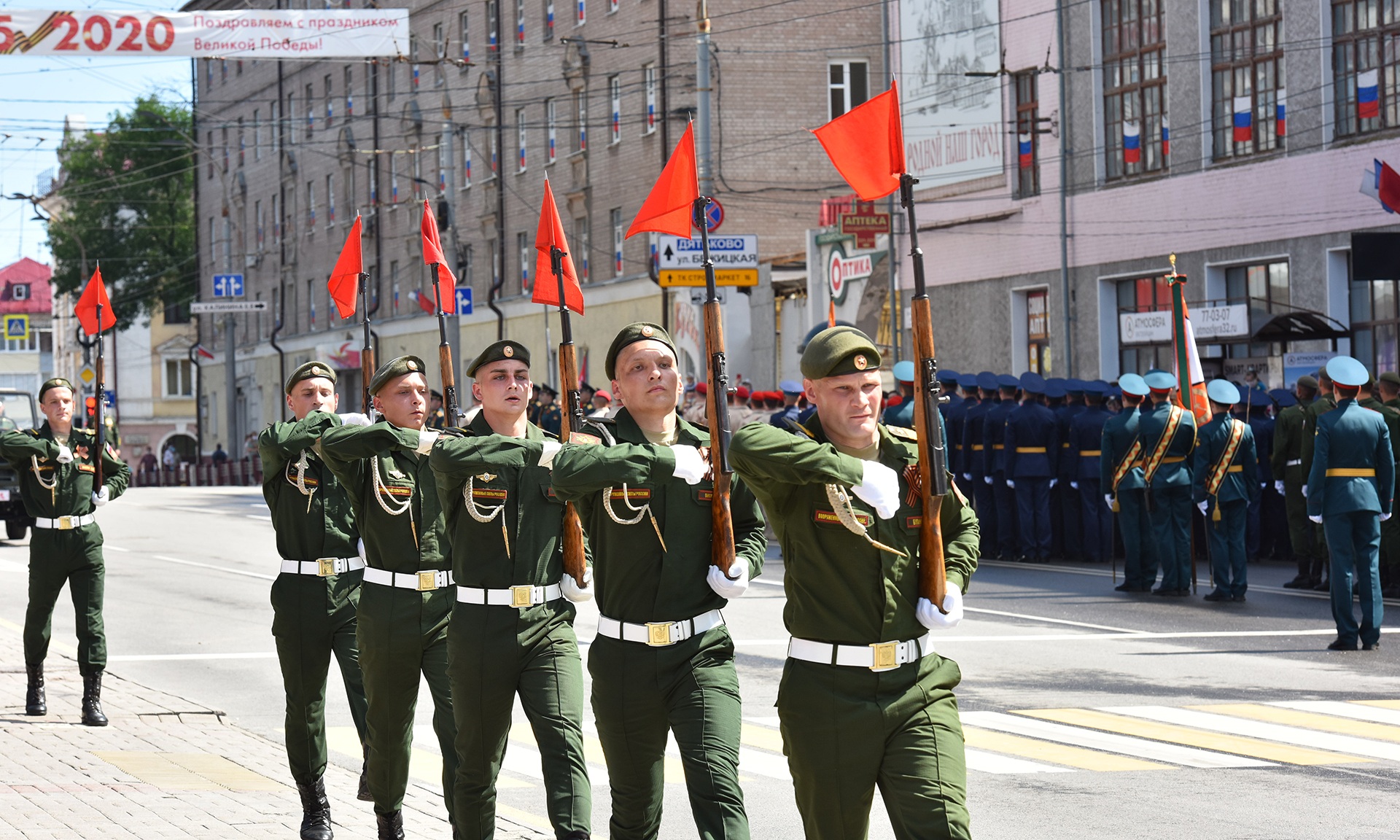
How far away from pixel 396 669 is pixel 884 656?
104 inches

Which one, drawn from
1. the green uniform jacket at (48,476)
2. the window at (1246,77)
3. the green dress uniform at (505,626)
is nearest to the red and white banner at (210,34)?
the window at (1246,77)

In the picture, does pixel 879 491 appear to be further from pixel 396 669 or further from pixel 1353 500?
pixel 1353 500

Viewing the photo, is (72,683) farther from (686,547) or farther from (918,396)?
(918,396)

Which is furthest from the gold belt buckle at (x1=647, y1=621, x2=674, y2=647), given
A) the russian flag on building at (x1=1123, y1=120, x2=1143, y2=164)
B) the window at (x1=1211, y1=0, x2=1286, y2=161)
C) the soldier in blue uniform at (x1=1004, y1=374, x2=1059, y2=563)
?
the russian flag on building at (x1=1123, y1=120, x2=1143, y2=164)

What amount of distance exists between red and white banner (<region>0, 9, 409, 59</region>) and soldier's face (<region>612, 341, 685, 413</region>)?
3109 cm

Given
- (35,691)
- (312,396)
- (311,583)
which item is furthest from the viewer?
(35,691)

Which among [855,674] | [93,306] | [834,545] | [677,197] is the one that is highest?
[93,306]

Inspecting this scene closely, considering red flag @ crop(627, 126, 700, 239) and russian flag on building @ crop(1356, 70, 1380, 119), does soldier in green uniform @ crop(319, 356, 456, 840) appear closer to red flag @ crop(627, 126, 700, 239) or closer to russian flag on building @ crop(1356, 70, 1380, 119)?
red flag @ crop(627, 126, 700, 239)

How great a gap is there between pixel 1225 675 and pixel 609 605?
7235 millimetres

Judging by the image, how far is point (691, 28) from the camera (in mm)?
41594

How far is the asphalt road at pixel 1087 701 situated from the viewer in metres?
7.95

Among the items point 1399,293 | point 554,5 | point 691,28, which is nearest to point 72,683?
point 1399,293

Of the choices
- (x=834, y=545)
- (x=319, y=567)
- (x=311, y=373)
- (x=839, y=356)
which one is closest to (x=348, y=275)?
(x=311, y=373)

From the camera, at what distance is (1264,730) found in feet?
32.6
